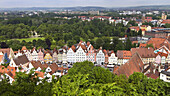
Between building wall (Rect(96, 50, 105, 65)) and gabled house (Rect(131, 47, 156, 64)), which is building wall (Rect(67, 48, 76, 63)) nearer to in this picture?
building wall (Rect(96, 50, 105, 65))

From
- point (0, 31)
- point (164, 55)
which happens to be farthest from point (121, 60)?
point (0, 31)

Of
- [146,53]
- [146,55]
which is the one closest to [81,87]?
[146,55]

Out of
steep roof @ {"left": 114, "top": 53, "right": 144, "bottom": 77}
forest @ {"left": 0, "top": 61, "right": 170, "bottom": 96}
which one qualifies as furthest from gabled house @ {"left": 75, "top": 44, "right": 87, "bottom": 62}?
forest @ {"left": 0, "top": 61, "right": 170, "bottom": 96}

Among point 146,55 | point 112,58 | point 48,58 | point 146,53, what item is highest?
point 146,53

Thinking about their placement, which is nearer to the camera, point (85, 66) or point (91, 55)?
point (85, 66)

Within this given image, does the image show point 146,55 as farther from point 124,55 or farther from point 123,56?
point 123,56

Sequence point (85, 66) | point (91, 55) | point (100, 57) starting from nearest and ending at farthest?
point (85, 66) < point (100, 57) < point (91, 55)

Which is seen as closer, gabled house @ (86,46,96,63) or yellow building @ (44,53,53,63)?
gabled house @ (86,46,96,63)

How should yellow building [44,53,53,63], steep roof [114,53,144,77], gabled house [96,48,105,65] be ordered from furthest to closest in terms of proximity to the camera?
yellow building [44,53,53,63], gabled house [96,48,105,65], steep roof [114,53,144,77]

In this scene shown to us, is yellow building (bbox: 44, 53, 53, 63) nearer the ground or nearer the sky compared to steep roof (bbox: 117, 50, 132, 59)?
nearer the ground

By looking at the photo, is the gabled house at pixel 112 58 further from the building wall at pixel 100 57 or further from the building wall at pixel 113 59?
the building wall at pixel 100 57
